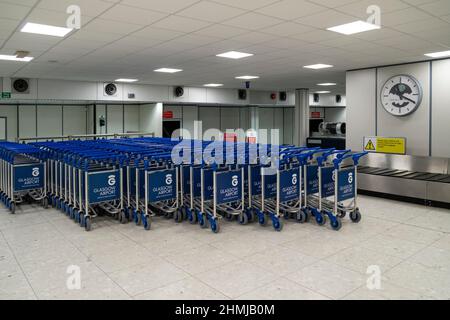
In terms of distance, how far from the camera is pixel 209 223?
207 inches

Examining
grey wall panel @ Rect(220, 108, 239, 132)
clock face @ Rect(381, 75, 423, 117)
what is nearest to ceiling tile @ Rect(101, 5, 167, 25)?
clock face @ Rect(381, 75, 423, 117)

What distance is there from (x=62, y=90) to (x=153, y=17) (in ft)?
23.9

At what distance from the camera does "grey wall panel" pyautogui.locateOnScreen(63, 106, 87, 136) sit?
1248cm

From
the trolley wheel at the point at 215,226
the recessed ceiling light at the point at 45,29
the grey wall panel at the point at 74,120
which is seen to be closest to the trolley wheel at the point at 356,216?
the trolley wheel at the point at 215,226

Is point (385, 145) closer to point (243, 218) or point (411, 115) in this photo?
point (411, 115)

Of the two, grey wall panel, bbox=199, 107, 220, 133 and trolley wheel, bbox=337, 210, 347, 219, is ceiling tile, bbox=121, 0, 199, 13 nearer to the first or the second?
trolley wheel, bbox=337, 210, 347, 219

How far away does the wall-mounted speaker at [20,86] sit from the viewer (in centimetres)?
987

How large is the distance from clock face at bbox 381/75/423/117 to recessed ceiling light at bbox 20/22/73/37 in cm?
639

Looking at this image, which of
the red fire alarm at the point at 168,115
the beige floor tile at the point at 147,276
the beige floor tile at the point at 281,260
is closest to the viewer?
the beige floor tile at the point at 147,276

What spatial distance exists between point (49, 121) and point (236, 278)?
35.5 ft

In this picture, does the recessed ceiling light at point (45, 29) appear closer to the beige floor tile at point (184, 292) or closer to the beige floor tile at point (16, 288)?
the beige floor tile at point (16, 288)

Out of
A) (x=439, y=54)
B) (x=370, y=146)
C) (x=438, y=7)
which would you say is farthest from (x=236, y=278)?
(x=370, y=146)

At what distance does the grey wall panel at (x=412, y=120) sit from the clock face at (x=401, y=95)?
3.6 inches

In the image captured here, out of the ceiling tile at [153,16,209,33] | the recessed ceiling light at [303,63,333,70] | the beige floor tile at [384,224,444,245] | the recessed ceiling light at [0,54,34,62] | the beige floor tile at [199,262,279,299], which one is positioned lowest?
the beige floor tile at [199,262,279,299]
